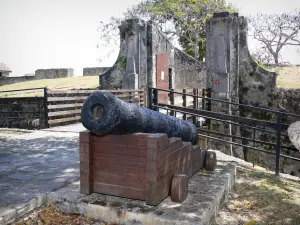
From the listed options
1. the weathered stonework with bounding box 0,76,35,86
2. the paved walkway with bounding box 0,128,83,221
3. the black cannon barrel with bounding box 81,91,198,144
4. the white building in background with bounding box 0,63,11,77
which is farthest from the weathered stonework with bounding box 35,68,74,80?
the black cannon barrel with bounding box 81,91,198,144

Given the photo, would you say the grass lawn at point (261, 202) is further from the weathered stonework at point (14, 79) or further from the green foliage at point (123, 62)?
the weathered stonework at point (14, 79)

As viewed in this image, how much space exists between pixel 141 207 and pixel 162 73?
13902 mm

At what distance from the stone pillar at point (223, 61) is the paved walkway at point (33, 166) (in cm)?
596

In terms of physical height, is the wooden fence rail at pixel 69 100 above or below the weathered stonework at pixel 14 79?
below

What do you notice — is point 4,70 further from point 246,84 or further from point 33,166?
point 33,166

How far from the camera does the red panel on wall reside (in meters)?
16.0

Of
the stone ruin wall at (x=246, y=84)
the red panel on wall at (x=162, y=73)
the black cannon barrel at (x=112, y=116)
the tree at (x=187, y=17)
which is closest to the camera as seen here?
the black cannon barrel at (x=112, y=116)

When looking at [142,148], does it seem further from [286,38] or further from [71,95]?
[286,38]

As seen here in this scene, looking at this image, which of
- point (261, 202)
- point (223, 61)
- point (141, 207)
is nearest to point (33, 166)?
point (141, 207)

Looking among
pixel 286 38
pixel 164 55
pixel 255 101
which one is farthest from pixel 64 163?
pixel 286 38

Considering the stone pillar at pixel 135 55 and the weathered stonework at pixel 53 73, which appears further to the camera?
the weathered stonework at pixel 53 73

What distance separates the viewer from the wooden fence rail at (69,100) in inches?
414

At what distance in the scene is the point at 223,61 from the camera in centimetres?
1128

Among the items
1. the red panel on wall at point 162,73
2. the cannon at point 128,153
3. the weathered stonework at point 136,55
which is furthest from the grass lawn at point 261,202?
the red panel on wall at point 162,73
